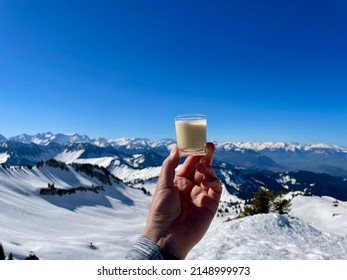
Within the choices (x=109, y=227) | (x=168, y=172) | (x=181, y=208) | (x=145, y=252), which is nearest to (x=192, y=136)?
(x=168, y=172)

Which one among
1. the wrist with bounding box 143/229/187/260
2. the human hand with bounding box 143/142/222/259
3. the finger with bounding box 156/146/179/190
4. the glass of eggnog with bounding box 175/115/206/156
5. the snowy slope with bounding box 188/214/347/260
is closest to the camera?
the wrist with bounding box 143/229/187/260

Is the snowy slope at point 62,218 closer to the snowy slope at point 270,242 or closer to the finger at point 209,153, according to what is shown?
the snowy slope at point 270,242

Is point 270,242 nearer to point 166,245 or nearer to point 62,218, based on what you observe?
point 166,245

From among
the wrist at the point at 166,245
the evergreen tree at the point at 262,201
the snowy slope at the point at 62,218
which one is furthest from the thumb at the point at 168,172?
the snowy slope at the point at 62,218

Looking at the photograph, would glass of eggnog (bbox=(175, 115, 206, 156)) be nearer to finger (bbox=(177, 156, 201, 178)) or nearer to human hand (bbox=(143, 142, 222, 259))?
human hand (bbox=(143, 142, 222, 259))

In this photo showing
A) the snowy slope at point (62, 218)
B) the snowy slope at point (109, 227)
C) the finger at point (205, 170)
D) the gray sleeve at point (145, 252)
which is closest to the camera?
the gray sleeve at point (145, 252)

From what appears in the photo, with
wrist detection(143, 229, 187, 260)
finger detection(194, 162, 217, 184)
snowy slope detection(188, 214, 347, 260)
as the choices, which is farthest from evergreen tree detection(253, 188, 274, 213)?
wrist detection(143, 229, 187, 260)

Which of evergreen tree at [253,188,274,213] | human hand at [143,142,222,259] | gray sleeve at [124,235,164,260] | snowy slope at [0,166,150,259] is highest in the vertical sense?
human hand at [143,142,222,259]
